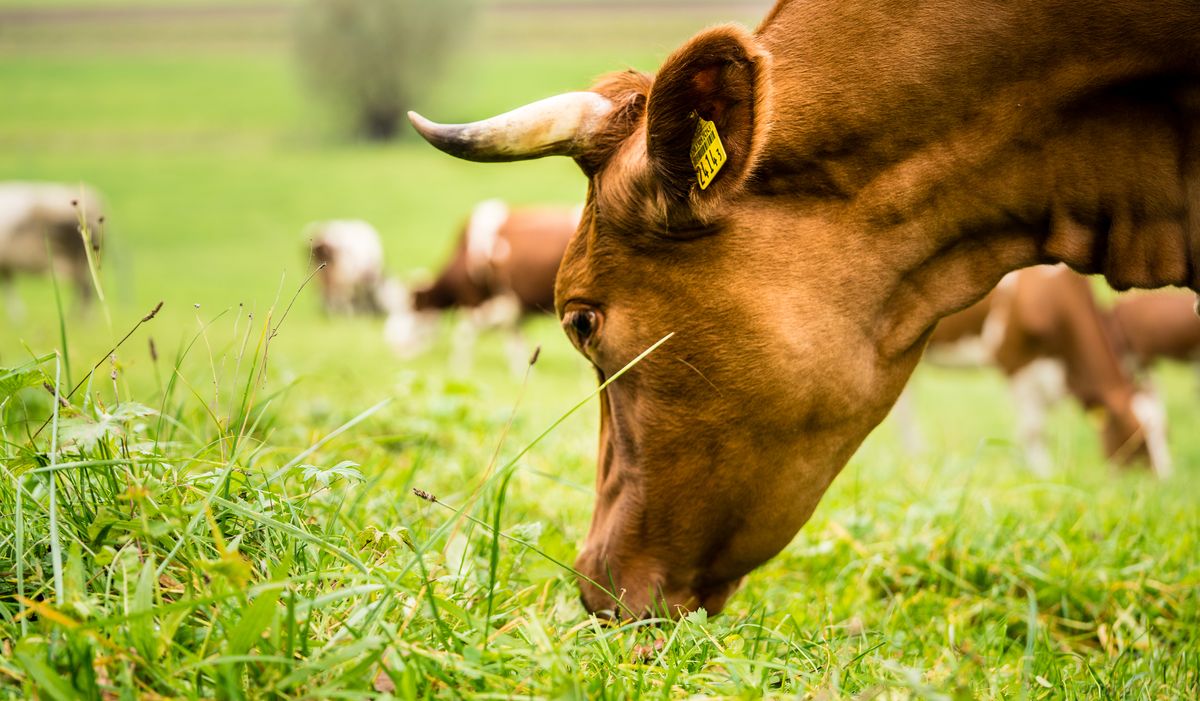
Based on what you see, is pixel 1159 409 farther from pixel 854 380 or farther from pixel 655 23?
pixel 655 23

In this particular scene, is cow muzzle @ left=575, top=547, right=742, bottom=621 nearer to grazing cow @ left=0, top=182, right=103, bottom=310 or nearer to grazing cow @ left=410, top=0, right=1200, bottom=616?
grazing cow @ left=410, top=0, right=1200, bottom=616

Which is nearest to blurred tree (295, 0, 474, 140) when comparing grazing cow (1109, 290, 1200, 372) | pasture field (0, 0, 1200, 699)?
grazing cow (1109, 290, 1200, 372)

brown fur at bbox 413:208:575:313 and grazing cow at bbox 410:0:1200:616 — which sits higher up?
grazing cow at bbox 410:0:1200:616

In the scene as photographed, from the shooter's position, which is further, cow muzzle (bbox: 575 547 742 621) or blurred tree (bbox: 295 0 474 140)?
blurred tree (bbox: 295 0 474 140)

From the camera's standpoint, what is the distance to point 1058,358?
10.0 meters

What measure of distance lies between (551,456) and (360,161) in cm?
3737

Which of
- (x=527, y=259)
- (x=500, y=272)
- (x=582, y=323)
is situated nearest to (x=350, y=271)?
(x=500, y=272)

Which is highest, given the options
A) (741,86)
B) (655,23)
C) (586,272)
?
(741,86)

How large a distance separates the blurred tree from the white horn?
141 ft

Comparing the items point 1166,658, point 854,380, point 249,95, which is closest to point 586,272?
point 854,380

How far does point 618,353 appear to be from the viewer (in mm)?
2566

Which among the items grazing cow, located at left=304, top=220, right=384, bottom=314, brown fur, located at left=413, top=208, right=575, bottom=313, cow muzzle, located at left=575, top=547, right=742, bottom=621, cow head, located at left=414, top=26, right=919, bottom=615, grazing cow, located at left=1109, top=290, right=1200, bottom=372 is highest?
cow head, located at left=414, top=26, right=919, bottom=615

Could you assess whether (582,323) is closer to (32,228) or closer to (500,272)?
(500,272)

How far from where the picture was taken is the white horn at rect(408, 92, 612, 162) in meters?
2.38
